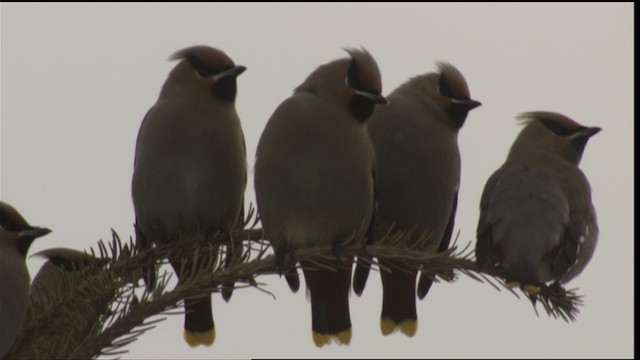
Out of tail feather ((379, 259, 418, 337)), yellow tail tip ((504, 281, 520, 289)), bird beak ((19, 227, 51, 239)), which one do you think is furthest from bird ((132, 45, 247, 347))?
yellow tail tip ((504, 281, 520, 289))

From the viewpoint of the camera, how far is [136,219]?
12.7 feet

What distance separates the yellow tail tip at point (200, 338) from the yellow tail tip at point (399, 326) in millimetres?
664

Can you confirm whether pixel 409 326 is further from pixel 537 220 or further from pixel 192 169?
pixel 192 169

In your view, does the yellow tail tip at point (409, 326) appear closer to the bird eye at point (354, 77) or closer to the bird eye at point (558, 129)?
the bird eye at point (354, 77)

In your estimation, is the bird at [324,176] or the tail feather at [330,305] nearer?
the bird at [324,176]

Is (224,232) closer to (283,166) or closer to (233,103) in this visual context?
(283,166)

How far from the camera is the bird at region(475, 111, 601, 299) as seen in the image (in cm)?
322

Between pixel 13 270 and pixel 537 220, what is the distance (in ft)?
5.87

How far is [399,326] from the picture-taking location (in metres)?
3.74

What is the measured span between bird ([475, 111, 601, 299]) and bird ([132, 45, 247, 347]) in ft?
3.12

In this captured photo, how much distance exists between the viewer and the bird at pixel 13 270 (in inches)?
107

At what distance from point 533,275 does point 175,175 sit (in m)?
1.45

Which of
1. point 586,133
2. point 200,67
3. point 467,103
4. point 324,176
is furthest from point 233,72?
point 586,133

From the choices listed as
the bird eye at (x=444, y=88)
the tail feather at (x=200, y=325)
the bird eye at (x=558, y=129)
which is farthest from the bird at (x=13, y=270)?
the bird eye at (x=558, y=129)
